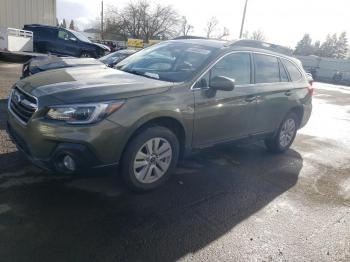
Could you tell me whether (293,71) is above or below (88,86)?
above

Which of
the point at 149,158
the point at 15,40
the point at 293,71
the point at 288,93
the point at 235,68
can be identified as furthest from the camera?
the point at 15,40

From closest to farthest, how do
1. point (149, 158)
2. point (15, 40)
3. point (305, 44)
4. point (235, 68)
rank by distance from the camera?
point (149, 158), point (235, 68), point (15, 40), point (305, 44)

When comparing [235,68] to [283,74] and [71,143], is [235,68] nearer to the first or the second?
[283,74]

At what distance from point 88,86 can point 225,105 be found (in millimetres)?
1778

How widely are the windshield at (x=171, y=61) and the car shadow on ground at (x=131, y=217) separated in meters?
1.34

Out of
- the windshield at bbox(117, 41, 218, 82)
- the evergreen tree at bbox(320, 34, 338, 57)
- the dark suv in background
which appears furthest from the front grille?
the evergreen tree at bbox(320, 34, 338, 57)

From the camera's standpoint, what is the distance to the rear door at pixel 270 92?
Answer: 500 cm

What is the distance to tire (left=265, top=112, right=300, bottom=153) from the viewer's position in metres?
5.79

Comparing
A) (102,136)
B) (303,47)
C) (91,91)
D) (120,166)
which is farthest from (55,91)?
(303,47)

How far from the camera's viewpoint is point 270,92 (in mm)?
5145

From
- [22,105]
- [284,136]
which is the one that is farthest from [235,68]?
[22,105]

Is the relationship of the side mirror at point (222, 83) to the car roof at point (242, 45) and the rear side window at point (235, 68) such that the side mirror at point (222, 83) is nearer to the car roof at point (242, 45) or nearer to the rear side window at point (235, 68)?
the rear side window at point (235, 68)

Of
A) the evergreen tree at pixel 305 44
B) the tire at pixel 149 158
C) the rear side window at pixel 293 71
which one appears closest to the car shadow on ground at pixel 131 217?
the tire at pixel 149 158

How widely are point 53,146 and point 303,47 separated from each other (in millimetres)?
98867
